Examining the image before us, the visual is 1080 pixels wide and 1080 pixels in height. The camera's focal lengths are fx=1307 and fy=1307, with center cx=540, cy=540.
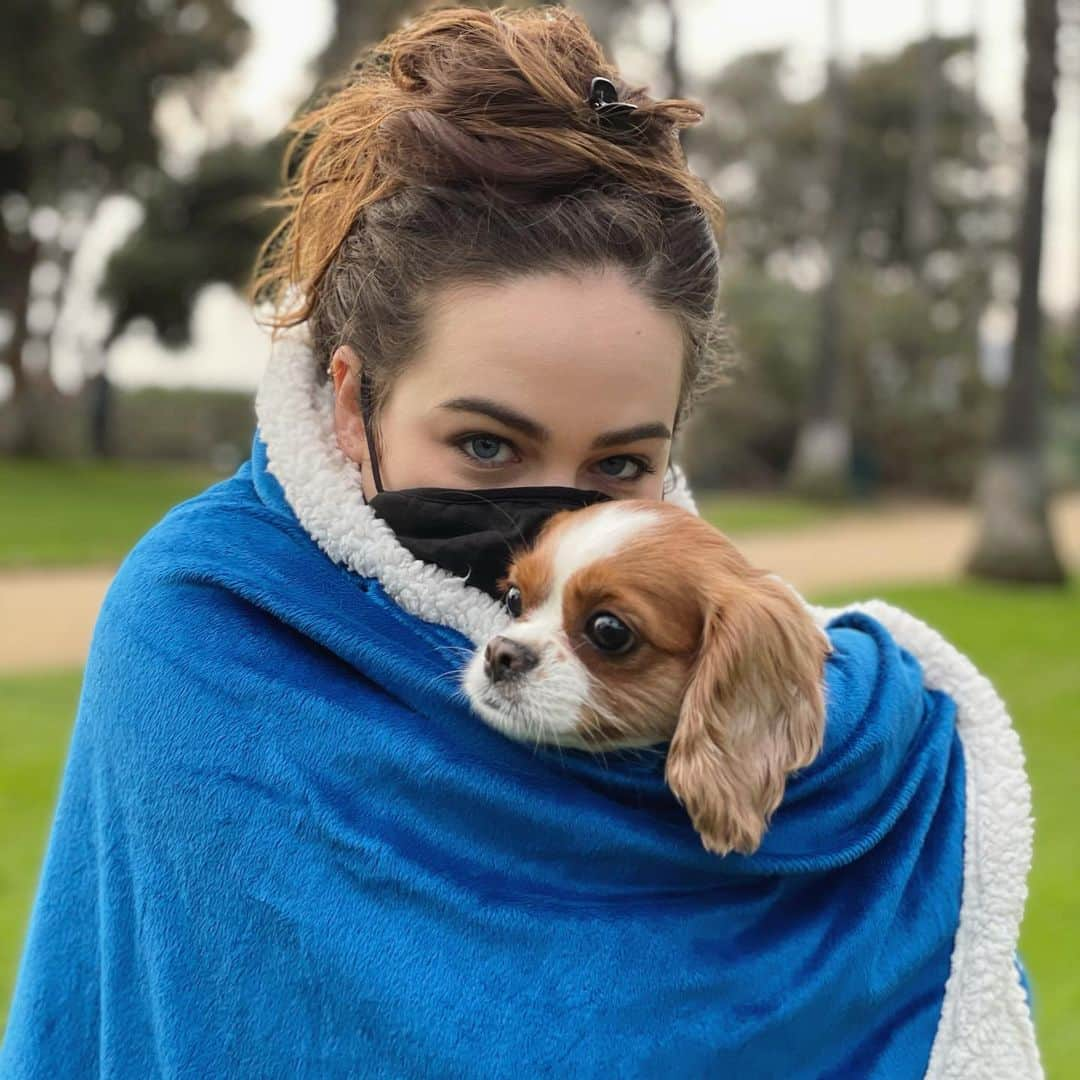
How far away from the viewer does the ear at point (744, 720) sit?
201cm

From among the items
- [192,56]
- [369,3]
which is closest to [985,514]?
[369,3]

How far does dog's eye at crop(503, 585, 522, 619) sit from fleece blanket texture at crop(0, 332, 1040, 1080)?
0.09 feet

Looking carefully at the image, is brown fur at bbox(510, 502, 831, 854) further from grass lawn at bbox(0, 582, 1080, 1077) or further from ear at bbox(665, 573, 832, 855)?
grass lawn at bbox(0, 582, 1080, 1077)

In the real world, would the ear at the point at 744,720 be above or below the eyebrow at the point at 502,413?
below

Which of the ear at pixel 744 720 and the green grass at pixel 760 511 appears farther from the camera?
the green grass at pixel 760 511

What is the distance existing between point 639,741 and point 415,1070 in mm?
616

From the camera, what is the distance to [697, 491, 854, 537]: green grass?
23.8m

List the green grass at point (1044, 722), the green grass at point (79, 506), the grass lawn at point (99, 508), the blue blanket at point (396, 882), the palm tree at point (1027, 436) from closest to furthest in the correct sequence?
the blue blanket at point (396, 882) → the green grass at point (1044, 722) → the palm tree at point (1027, 436) → the green grass at point (79, 506) → the grass lawn at point (99, 508)

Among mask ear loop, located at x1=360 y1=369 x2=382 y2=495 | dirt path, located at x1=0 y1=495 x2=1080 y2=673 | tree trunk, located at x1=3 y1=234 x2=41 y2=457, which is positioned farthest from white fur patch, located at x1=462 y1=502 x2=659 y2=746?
tree trunk, located at x1=3 y1=234 x2=41 y2=457

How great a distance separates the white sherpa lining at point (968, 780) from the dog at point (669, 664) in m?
0.16

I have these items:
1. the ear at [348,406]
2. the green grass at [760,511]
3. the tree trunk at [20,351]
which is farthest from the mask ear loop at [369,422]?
the tree trunk at [20,351]

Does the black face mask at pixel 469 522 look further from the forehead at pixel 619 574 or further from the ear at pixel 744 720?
the ear at pixel 744 720

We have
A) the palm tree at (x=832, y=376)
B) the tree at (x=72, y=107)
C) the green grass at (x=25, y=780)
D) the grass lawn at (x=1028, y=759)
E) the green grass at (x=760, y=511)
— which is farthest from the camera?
the palm tree at (x=832, y=376)

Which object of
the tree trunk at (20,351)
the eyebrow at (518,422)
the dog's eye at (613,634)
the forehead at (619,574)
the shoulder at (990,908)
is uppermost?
the eyebrow at (518,422)
